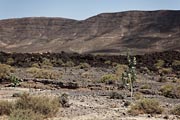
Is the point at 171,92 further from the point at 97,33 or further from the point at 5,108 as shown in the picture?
the point at 97,33

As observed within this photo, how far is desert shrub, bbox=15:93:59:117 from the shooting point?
63.7 feet

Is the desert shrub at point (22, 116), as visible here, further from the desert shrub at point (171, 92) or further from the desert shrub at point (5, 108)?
the desert shrub at point (171, 92)

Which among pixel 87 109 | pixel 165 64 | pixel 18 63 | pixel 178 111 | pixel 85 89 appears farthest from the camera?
pixel 165 64

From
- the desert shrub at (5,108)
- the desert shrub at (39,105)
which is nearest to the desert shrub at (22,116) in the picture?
the desert shrub at (39,105)

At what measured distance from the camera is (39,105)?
1941cm

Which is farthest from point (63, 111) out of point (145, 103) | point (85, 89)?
point (85, 89)

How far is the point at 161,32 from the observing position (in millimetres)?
162250

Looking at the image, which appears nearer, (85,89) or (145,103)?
(145,103)

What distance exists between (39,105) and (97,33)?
158832 mm

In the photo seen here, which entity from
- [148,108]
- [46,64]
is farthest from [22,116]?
[46,64]

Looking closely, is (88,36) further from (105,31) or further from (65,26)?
(65,26)

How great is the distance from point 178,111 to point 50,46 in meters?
145

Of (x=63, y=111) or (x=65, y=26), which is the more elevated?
(x=65, y=26)

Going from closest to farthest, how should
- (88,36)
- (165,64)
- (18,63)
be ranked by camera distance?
(18,63), (165,64), (88,36)
